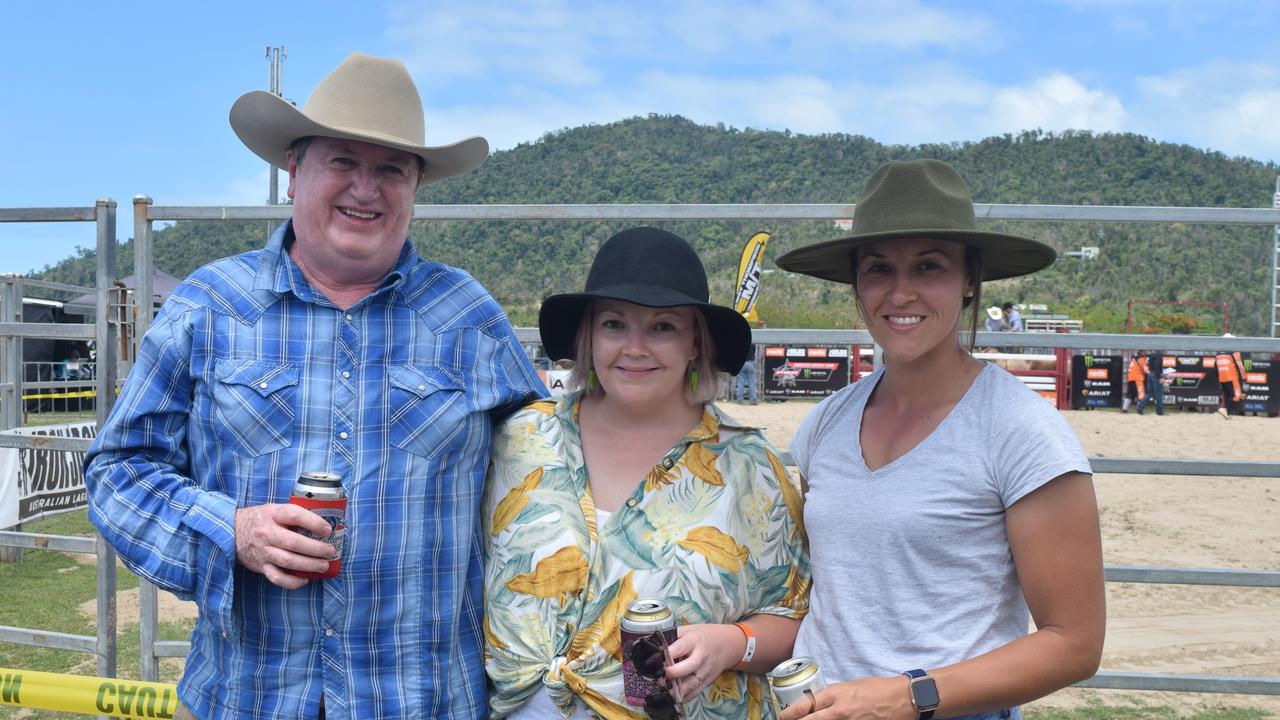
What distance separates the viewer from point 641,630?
178 centimetres

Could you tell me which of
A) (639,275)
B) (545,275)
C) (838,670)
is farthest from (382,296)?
(545,275)

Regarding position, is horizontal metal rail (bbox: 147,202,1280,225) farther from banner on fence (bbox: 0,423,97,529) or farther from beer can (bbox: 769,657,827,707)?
banner on fence (bbox: 0,423,97,529)

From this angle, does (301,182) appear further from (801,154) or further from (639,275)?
(801,154)

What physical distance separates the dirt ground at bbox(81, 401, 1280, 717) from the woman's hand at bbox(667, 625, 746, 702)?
3.71 m

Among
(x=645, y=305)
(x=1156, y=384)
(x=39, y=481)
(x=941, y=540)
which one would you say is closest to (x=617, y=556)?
(x=645, y=305)

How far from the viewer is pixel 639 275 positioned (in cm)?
219

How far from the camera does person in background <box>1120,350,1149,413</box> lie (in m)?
19.7

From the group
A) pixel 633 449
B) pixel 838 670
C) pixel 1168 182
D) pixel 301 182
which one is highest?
pixel 1168 182

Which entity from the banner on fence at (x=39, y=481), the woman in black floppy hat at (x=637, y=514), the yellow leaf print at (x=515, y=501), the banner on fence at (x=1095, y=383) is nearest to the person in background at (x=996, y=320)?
the banner on fence at (x=1095, y=383)

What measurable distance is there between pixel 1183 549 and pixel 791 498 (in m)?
9.27

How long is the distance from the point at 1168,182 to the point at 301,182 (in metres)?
86.4

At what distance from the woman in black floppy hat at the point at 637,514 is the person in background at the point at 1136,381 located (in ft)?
65.0

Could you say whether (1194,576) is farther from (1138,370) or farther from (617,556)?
(1138,370)

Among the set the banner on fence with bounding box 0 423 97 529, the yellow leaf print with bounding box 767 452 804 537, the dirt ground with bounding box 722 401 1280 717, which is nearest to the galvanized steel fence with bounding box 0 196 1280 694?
the dirt ground with bounding box 722 401 1280 717
